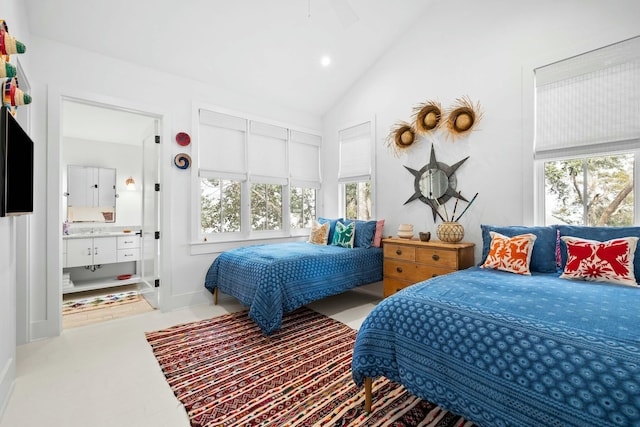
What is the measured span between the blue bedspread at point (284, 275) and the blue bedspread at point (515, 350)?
3.81 ft

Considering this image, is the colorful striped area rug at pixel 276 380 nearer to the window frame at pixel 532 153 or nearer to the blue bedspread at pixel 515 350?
the blue bedspread at pixel 515 350

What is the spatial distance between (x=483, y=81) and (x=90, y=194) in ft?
19.2

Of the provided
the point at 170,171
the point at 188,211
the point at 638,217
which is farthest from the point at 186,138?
the point at 638,217

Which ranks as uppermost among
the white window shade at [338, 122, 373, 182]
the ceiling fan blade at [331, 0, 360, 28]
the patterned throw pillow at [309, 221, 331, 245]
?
the ceiling fan blade at [331, 0, 360, 28]

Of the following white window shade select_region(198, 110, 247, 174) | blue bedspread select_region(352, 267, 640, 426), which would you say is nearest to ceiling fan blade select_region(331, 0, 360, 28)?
white window shade select_region(198, 110, 247, 174)

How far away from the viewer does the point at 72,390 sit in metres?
1.89

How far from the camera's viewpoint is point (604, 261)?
1.95 m

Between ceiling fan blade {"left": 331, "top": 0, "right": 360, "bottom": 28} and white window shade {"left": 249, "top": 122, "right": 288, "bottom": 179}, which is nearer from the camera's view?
ceiling fan blade {"left": 331, "top": 0, "right": 360, "bottom": 28}

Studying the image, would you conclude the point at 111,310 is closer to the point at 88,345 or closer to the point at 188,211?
the point at 88,345

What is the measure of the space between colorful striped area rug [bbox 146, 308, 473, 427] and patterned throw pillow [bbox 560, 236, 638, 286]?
4.23 ft

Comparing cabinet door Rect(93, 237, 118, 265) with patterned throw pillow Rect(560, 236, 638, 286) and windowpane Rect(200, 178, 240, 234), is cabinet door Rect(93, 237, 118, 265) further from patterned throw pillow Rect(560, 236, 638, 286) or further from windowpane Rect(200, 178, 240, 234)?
patterned throw pillow Rect(560, 236, 638, 286)

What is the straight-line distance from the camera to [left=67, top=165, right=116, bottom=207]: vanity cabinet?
15.6ft

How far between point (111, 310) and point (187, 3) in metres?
3.41

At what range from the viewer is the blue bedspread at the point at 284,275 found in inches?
102
